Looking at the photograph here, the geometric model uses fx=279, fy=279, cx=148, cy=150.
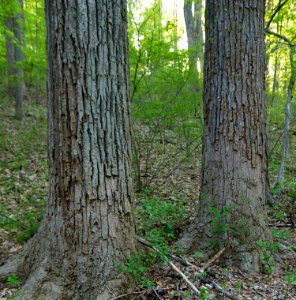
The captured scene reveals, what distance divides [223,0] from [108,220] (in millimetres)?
2850

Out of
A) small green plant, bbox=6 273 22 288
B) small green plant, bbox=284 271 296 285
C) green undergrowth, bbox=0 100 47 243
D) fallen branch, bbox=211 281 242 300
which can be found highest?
green undergrowth, bbox=0 100 47 243

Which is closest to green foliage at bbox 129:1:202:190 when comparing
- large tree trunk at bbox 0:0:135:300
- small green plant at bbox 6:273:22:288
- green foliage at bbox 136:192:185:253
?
green foliage at bbox 136:192:185:253

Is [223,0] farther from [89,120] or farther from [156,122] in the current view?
[156,122]

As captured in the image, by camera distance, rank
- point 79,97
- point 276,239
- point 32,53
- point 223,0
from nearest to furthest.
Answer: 1. point 79,97
2. point 223,0
3. point 276,239
4. point 32,53

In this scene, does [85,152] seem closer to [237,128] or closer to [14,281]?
[14,281]

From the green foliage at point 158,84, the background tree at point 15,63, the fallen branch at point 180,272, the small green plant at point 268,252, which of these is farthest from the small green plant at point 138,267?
the background tree at point 15,63

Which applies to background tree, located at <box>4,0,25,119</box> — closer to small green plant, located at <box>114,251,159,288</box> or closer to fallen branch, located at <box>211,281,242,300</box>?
small green plant, located at <box>114,251,159,288</box>

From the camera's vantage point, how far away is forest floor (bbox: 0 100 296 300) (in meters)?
2.63

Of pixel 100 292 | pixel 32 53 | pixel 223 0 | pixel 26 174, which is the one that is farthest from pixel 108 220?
pixel 32 53

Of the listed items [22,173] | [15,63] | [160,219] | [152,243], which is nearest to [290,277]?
[152,243]

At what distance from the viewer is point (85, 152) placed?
2.37m

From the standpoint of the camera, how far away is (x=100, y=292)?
2398mm

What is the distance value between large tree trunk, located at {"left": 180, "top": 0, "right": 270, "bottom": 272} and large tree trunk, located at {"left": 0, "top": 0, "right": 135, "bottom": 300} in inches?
52.0

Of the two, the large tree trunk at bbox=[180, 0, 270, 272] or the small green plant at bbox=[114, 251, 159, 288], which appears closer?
the small green plant at bbox=[114, 251, 159, 288]
